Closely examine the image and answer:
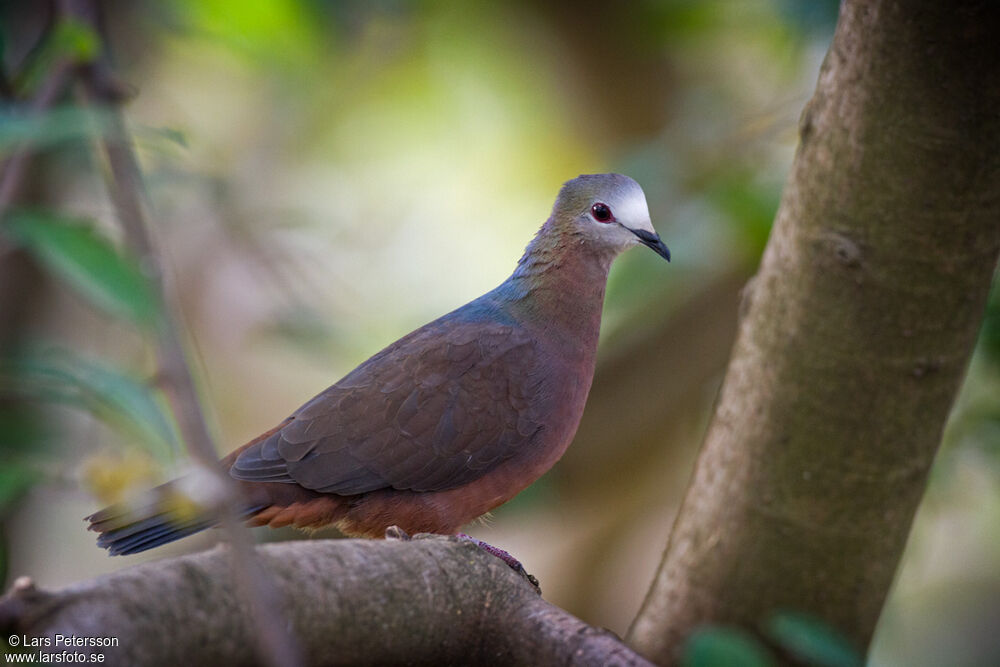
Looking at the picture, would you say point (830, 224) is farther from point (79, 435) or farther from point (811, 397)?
point (79, 435)

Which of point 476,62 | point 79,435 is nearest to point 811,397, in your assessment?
point 79,435

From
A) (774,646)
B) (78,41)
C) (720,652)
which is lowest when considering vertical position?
(774,646)

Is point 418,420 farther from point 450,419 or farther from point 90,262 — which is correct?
point 90,262

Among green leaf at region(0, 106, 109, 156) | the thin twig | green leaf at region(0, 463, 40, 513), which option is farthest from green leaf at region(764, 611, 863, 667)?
green leaf at region(0, 106, 109, 156)

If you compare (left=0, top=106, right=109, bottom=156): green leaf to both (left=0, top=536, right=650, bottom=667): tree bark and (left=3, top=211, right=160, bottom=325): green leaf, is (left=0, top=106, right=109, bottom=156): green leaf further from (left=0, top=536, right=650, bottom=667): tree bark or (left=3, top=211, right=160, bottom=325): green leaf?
(left=0, top=536, right=650, bottom=667): tree bark

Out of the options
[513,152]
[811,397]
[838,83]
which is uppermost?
[513,152]

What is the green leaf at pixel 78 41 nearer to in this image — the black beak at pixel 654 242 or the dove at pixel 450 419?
the dove at pixel 450 419

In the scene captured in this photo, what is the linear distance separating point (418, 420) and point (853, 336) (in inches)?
52.9

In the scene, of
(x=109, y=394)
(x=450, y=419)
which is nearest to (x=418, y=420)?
(x=450, y=419)

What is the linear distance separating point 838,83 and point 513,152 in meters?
3.98

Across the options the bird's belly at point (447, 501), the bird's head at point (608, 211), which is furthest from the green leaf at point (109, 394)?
the bird's head at point (608, 211)

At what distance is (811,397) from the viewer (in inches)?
104

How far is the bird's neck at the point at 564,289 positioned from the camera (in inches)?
128

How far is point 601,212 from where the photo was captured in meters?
3.32
